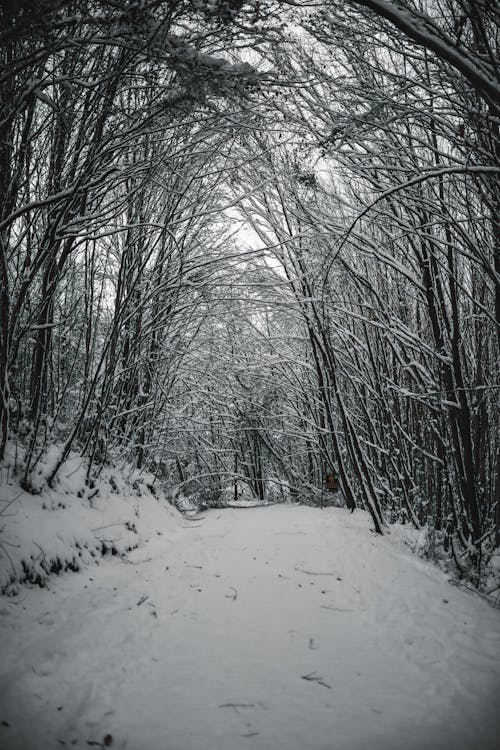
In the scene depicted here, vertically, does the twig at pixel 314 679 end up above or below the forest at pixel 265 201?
below

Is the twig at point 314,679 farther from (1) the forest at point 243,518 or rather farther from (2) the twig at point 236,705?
(2) the twig at point 236,705

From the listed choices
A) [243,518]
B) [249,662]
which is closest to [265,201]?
[243,518]

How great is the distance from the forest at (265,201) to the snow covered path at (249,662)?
1.52 meters

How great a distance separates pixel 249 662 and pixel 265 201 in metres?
7.18

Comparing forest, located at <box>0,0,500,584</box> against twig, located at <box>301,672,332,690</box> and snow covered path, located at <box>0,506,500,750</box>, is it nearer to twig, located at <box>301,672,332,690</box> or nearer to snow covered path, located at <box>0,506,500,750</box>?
snow covered path, located at <box>0,506,500,750</box>

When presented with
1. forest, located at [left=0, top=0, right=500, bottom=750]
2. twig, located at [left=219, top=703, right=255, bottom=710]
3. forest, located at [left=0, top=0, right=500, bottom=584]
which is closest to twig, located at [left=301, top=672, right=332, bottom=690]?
forest, located at [left=0, top=0, right=500, bottom=750]

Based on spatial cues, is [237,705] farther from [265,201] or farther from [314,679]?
[265,201]

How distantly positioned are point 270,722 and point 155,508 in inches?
192

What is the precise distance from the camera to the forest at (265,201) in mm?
2641

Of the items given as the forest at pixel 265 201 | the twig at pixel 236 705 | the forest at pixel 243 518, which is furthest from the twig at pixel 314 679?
the forest at pixel 265 201

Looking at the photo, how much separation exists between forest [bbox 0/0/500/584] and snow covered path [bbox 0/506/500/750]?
1521mm

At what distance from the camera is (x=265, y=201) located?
23.9 ft

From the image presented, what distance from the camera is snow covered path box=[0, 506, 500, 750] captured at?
4.43 feet

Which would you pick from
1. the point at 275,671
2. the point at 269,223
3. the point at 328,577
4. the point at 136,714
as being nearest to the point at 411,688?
the point at 275,671
